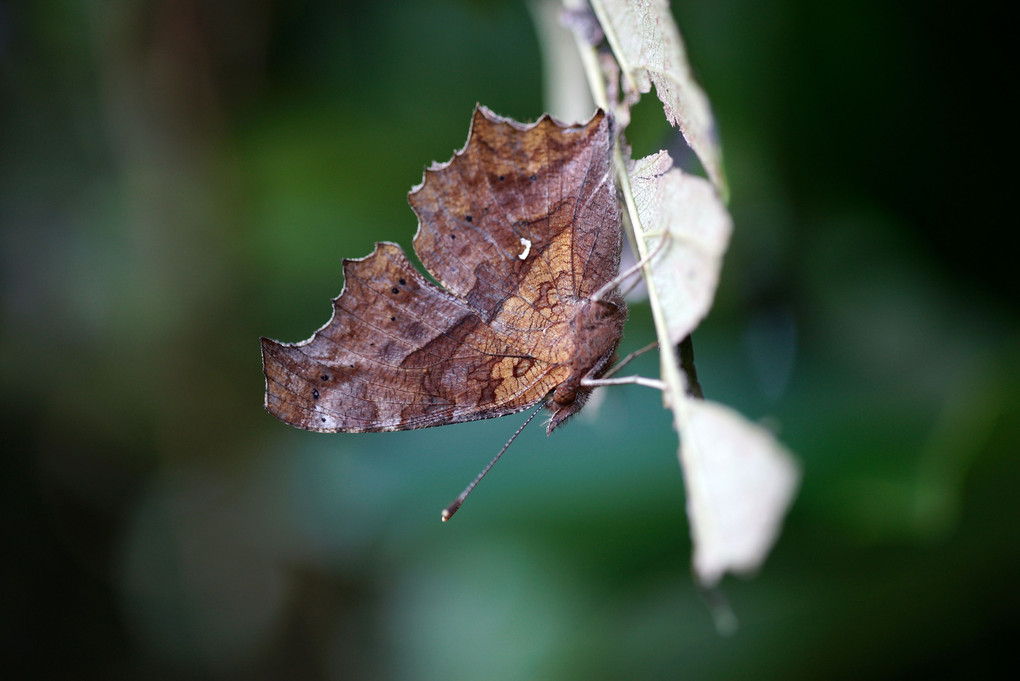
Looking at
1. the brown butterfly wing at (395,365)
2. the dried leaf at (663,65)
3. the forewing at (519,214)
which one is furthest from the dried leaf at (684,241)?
the brown butterfly wing at (395,365)

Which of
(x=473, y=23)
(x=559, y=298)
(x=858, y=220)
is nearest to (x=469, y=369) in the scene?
(x=559, y=298)

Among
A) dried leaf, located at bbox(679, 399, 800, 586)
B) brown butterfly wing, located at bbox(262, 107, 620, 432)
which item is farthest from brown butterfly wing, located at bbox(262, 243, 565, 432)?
dried leaf, located at bbox(679, 399, 800, 586)

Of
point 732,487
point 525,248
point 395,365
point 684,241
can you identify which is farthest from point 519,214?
point 732,487

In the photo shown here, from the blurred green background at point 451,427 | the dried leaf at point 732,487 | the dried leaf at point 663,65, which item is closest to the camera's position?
the dried leaf at point 732,487

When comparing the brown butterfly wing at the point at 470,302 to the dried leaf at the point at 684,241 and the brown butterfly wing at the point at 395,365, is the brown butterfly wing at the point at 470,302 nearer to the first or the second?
the brown butterfly wing at the point at 395,365

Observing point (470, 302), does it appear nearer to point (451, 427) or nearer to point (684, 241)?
point (684, 241)

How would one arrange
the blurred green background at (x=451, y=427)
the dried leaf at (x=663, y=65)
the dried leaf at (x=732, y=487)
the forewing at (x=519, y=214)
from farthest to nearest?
the blurred green background at (x=451, y=427) → the forewing at (x=519, y=214) → the dried leaf at (x=663, y=65) → the dried leaf at (x=732, y=487)
